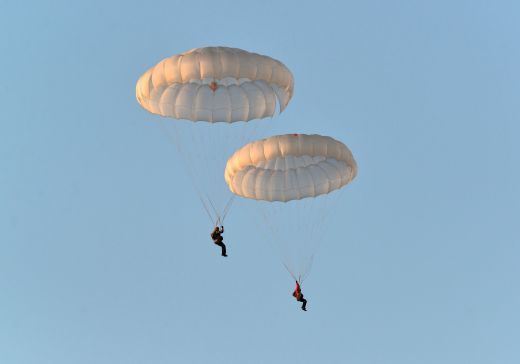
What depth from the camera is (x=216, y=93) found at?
5000 cm

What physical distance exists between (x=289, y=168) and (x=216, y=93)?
15.9 ft

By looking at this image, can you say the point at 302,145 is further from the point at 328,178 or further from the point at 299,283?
the point at 299,283

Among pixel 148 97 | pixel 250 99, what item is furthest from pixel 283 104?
pixel 148 97

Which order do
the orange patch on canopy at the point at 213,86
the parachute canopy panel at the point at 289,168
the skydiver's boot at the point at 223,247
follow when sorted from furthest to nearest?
1. the skydiver's boot at the point at 223,247
2. the parachute canopy panel at the point at 289,168
3. the orange patch on canopy at the point at 213,86

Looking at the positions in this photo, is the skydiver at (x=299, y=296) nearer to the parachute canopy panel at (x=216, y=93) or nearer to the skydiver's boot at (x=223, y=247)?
the skydiver's boot at (x=223, y=247)

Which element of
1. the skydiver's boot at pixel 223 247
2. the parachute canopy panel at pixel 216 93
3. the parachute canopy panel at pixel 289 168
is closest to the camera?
the parachute canopy panel at pixel 216 93

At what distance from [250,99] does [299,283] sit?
891cm

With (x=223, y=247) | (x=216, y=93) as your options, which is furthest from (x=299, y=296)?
(x=216, y=93)

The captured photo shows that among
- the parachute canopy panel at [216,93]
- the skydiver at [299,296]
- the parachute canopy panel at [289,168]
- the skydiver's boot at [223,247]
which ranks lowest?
the skydiver at [299,296]

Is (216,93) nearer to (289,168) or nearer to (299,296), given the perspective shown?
(289,168)

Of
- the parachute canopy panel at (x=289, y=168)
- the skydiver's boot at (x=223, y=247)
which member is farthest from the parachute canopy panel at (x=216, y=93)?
the skydiver's boot at (x=223, y=247)

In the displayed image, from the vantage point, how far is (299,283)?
5444cm

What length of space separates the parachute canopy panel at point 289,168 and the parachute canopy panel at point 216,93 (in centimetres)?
168

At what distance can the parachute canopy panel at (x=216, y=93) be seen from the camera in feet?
160
